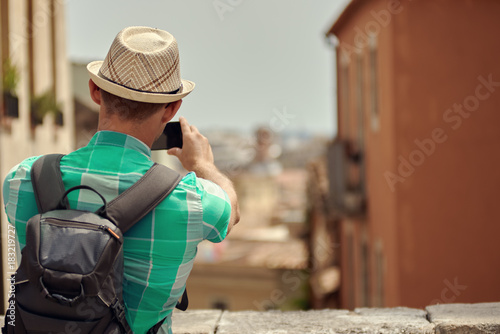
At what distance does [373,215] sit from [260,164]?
151ft

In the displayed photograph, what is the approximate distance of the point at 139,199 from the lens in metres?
1.55

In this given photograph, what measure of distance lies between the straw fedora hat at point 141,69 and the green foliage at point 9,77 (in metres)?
6.62

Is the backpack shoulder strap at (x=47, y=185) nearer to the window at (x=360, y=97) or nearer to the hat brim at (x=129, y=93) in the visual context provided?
the hat brim at (x=129, y=93)

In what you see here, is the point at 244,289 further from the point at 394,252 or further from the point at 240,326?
the point at 240,326

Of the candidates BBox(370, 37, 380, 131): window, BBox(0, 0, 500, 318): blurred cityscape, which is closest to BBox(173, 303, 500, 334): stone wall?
BBox(0, 0, 500, 318): blurred cityscape

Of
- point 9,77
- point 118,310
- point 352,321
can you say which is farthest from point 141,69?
point 9,77

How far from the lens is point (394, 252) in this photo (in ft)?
29.2

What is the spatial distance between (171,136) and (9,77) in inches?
258

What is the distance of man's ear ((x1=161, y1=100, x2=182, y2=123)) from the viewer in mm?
1748

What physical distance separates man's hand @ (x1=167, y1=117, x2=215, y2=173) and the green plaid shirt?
0.55ft

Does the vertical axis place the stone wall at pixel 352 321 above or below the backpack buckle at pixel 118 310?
below

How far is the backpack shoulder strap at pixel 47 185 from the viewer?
1.57 metres

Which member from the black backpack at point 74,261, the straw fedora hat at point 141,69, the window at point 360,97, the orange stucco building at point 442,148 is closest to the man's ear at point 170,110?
the straw fedora hat at point 141,69

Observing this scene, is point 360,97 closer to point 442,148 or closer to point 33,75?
point 442,148
